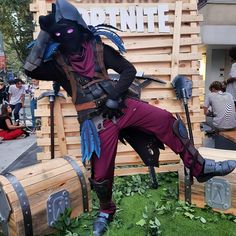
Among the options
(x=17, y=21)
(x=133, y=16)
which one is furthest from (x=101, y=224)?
(x=17, y=21)

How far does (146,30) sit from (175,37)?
1.25ft

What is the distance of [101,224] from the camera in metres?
3.01

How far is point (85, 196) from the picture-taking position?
3.45 meters

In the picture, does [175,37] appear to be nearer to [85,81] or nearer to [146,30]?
[146,30]

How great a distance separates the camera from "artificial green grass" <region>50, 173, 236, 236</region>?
10.3 feet

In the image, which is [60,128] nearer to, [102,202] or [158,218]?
[102,202]

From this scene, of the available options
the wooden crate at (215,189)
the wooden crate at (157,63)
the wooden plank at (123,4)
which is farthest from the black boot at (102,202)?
the wooden plank at (123,4)

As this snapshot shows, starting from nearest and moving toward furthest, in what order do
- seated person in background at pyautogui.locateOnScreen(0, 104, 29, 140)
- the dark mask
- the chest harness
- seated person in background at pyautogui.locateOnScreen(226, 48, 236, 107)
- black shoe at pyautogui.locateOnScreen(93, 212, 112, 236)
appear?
the dark mask → the chest harness → black shoe at pyautogui.locateOnScreen(93, 212, 112, 236) → seated person in background at pyautogui.locateOnScreen(226, 48, 236, 107) → seated person in background at pyautogui.locateOnScreen(0, 104, 29, 140)

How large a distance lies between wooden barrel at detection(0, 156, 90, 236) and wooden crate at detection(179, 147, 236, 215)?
1.12 metres

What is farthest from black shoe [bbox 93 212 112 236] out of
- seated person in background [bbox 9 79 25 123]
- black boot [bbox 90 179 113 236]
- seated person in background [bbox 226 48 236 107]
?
seated person in background [bbox 9 79 25 123]

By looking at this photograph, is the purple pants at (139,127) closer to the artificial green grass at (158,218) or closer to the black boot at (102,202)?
the black boot at (102,202)

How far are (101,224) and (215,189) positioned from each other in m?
1.20

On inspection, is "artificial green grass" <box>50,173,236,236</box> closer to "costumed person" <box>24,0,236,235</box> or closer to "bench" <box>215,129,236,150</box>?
"costumed person" <box>24,0,236,235</box>

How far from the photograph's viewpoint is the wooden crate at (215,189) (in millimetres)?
3311
